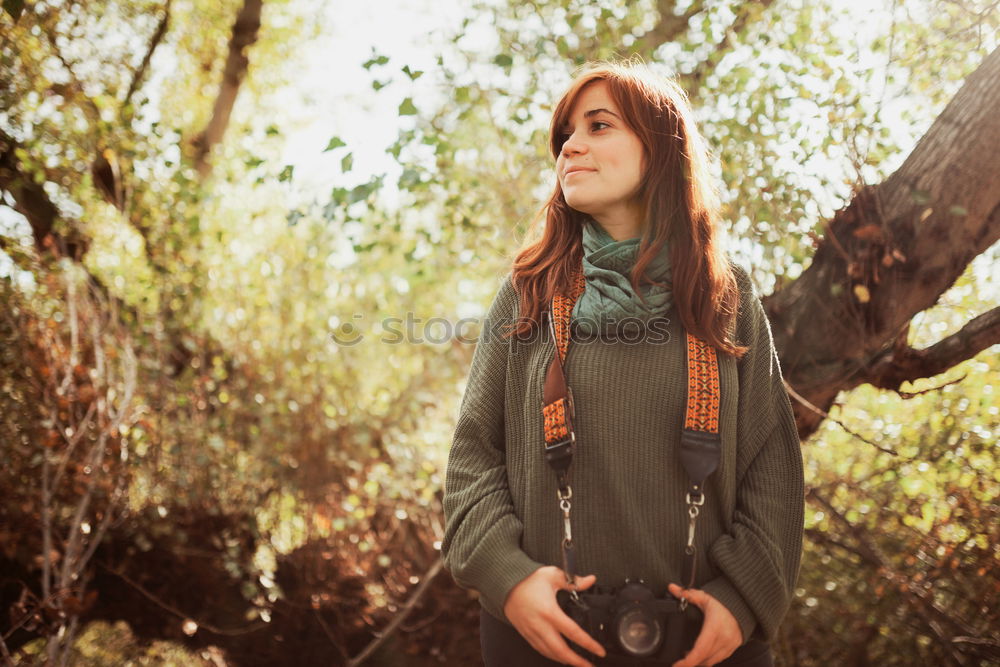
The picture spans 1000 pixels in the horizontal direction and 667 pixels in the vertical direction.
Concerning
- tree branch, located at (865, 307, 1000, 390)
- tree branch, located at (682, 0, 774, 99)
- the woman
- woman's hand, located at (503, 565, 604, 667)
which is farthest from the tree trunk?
woman's hand, located at (503, 565, 604, 667)

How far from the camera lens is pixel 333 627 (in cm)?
392

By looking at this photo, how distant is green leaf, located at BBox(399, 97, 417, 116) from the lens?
127 inches

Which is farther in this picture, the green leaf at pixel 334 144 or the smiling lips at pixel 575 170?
the green leaf at pixel 334 144

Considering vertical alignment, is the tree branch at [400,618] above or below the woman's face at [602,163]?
below

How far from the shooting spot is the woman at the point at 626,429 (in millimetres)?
1576

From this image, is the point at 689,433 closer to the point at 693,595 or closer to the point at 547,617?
the point at 693,595

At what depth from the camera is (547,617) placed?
1499mm

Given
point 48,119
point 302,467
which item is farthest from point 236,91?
point 302,467

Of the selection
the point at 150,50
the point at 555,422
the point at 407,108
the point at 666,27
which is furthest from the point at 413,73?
the point at 150,50

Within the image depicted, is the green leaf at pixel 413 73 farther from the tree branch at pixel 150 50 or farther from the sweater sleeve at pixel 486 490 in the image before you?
the tree branch at pixel 150 50

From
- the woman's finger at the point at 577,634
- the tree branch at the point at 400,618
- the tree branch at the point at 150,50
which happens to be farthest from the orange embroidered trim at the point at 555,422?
the tree branch at the point at 150,50

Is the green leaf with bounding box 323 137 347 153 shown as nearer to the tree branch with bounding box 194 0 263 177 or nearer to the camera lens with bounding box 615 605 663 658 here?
the camera lens with bounding box 615 605 663 658

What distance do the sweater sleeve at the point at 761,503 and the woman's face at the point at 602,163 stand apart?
0.39 metres

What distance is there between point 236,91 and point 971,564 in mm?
5994
